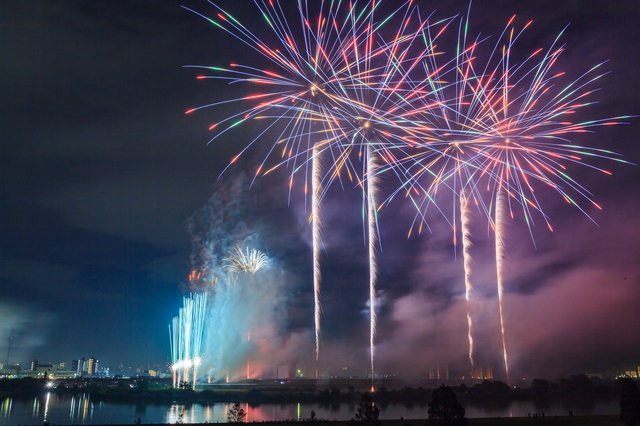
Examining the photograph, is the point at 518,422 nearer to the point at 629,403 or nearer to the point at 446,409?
the point at 629,403

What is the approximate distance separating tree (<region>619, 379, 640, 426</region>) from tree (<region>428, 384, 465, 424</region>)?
649 inches

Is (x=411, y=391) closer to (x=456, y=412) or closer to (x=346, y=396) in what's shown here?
(x=346, y=396)

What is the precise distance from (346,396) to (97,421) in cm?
5020

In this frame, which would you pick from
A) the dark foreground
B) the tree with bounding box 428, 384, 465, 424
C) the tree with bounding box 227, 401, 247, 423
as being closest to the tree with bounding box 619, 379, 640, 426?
the dark foreground

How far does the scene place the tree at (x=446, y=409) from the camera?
2712 cm

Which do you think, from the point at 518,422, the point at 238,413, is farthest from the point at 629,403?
the point at 238,413

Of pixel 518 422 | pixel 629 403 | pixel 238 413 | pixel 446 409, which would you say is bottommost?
pixel 518 422

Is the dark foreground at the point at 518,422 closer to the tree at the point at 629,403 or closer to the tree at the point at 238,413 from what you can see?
the tree at the point at 238,413

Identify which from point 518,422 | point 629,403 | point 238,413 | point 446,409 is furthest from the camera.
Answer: point 518,422

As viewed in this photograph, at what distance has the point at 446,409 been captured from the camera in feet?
89.8

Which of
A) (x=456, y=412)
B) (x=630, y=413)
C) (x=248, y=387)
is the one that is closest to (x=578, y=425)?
(x=630, y=413)

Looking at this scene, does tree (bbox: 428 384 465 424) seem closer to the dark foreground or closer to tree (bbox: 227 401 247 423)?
the dark foreground

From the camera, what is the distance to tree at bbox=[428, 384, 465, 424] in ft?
89.0

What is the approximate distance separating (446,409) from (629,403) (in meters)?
17.7
